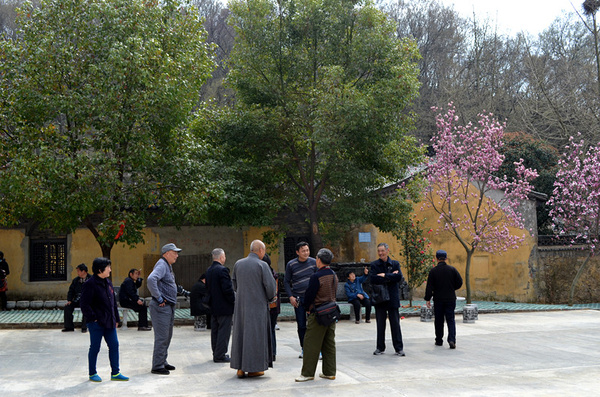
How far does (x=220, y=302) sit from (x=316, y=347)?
195 centimetres

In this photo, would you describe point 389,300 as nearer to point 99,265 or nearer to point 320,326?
point 320,326

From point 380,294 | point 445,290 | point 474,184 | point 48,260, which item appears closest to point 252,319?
point 380,294

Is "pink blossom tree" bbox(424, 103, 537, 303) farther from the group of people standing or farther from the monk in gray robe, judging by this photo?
the monk in gray robe

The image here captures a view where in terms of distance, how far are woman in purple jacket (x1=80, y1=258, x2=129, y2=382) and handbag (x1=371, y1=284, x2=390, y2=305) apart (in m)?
3.97

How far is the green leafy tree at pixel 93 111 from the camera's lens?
14.5m

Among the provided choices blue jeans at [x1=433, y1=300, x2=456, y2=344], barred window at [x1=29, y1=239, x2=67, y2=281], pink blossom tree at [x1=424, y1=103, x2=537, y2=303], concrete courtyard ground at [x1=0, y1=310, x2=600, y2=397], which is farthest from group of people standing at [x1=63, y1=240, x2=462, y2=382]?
barred window at [x1=29, y1=239, x2=67, y2=281]

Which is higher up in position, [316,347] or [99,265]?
[99,265]

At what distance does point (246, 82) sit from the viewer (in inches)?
732

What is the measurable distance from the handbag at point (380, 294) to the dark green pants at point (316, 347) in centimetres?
201

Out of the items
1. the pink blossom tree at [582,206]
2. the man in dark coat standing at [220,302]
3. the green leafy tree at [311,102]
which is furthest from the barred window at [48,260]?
the pink blossom tree at [582,206]

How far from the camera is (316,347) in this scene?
307 inches

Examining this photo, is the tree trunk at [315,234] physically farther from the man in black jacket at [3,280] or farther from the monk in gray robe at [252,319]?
the monk in gray robe at [252,319]

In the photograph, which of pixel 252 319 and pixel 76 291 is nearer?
pixel 252 319

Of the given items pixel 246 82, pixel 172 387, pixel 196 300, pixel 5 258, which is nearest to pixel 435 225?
pixel 246 82
